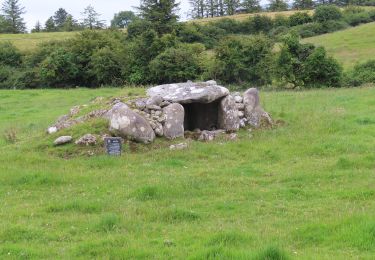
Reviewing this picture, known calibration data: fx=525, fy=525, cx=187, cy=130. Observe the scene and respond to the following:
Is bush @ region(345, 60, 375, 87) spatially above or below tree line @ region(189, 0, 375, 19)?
below

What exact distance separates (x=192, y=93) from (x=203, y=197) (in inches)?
375

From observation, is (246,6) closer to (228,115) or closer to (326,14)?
(326,14)

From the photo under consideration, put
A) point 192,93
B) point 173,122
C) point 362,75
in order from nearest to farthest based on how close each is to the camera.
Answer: point 173,122
point 192,93
point 362,75

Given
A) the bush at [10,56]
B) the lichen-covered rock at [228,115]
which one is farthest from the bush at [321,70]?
the bush at [10,56]

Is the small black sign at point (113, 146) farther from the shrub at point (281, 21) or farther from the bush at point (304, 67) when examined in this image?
the shrub at point (281, 21)

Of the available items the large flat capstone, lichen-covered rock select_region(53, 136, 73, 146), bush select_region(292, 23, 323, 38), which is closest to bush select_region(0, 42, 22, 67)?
bush select_region(292, 23, 323, 38)

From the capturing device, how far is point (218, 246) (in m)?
9.02

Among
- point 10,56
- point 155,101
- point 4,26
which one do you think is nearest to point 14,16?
point 4,26

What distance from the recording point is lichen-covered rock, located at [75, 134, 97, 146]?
19.6 metres

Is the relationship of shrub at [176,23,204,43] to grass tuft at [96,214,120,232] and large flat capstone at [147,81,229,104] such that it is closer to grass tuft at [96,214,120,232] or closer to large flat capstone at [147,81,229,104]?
large flat capstone at [147,81,229,104]

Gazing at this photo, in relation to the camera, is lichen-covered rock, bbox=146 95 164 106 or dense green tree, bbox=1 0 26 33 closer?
lichen-covered rock, bbox=146 95 164 106

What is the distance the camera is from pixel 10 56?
2763 inches

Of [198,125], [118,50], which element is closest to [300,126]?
[198,125]

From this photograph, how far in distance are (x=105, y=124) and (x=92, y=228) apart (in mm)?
10140
